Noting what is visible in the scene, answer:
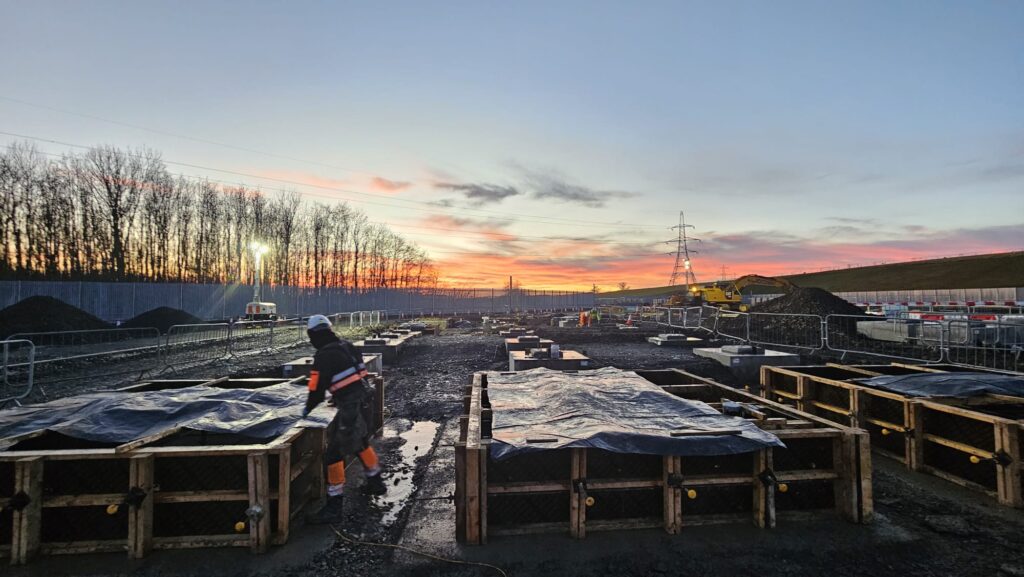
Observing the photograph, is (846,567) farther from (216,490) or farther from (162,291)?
(162,291)

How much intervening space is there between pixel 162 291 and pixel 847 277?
402 ft

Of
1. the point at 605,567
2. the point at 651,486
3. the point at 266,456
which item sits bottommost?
the point at 605,567

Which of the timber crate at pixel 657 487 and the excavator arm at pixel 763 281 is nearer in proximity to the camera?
the timber crate at pixel 657 487

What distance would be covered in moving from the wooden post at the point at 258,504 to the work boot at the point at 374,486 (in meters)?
1.42

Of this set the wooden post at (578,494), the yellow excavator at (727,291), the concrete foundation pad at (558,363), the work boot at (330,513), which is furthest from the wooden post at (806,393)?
the yellow excavator at (727,291)

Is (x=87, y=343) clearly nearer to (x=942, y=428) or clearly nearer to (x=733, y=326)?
(x=942, y=428)

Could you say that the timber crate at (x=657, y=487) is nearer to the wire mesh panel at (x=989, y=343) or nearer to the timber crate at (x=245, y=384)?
the timber crate at (x=245, y=384)

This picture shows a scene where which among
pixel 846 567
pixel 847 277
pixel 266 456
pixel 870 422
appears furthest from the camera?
pixel 847 277

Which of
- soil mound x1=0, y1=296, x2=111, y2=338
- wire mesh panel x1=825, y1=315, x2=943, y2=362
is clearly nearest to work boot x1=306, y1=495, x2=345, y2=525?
wire mesh panel x1=825, y1=315, x2=943, y2=362

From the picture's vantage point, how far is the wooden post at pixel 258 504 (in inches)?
155

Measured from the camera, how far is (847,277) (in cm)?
10088

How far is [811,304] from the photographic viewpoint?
21.5m

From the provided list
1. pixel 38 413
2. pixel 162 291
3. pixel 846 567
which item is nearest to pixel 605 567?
pixel 846 567

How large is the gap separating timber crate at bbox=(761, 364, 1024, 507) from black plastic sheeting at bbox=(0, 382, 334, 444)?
22.1 ft
